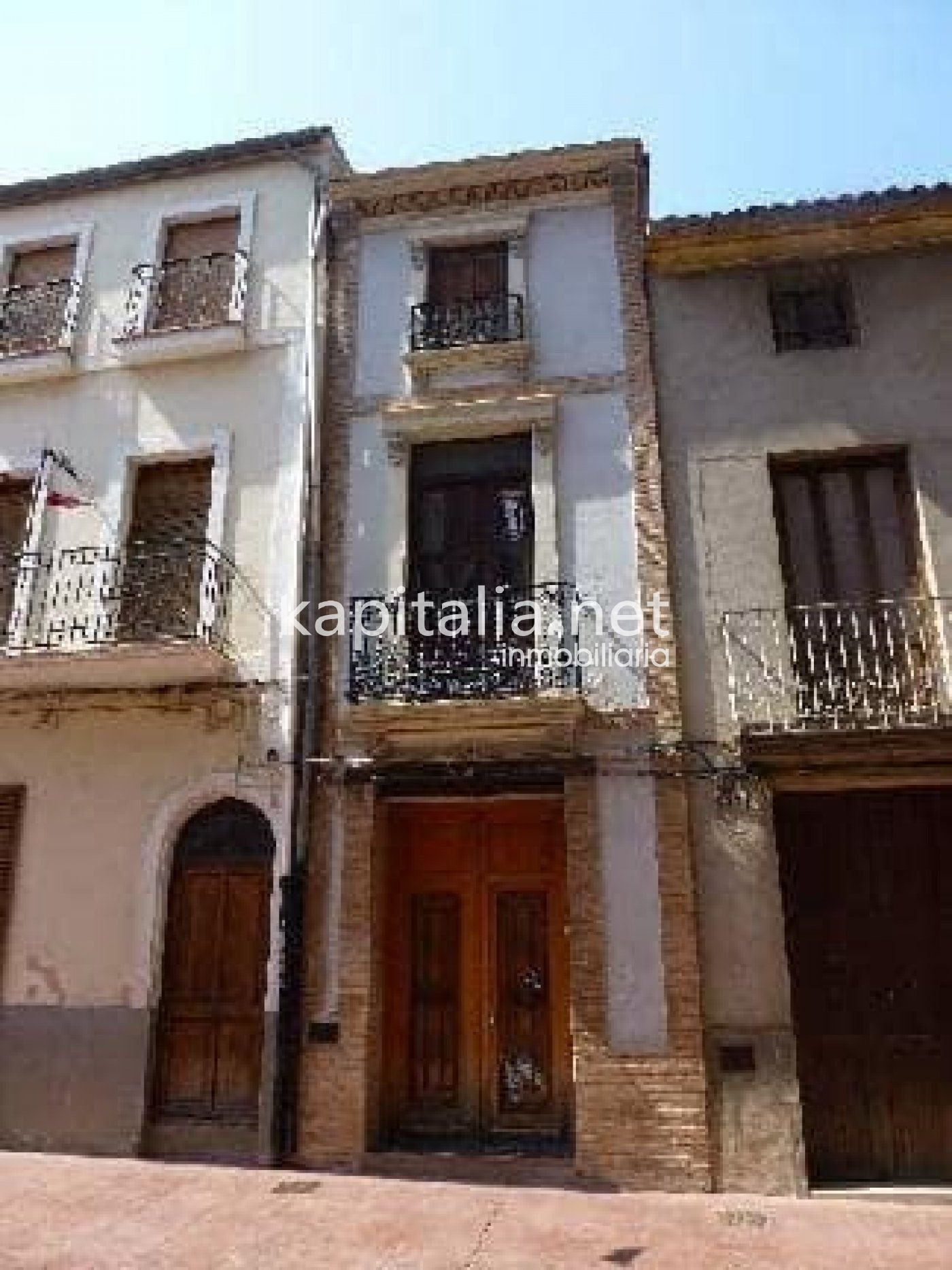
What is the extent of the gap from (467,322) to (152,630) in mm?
4585

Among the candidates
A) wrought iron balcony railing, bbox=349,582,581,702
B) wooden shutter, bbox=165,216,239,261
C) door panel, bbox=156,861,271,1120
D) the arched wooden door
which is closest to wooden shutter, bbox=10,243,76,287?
wooden shutter, bbox=165,216,239,261

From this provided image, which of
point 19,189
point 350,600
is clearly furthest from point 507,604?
point 19,189

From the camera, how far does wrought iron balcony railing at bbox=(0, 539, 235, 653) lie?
31.3 ft

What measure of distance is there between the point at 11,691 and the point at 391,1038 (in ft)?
16.6

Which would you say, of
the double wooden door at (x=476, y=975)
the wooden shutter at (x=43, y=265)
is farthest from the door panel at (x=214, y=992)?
the wooden shutter at (x=43, y=265)

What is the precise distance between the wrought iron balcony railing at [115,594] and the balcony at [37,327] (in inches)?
91.9

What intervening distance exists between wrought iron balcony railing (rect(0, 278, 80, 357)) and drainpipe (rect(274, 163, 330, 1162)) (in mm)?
3003

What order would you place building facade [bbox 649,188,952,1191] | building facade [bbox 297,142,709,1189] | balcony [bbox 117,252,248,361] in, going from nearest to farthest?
building facade [bbox 649,188,952,1191] < building facade [bbox 297,142,709,1189] < balcony [bbox 117,252,248,361]

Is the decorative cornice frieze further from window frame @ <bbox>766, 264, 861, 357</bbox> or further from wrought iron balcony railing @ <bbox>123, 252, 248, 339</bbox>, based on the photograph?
window frame @ <bbox>766, 264, 861, 357</bbox>

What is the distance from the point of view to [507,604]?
9.16m

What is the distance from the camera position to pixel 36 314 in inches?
451

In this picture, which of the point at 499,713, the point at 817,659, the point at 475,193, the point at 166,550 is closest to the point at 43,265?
the point at 166,550

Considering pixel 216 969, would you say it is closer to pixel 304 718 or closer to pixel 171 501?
pixel 304 718

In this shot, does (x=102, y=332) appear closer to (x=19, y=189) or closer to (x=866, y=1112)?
(x=19, y=189)
